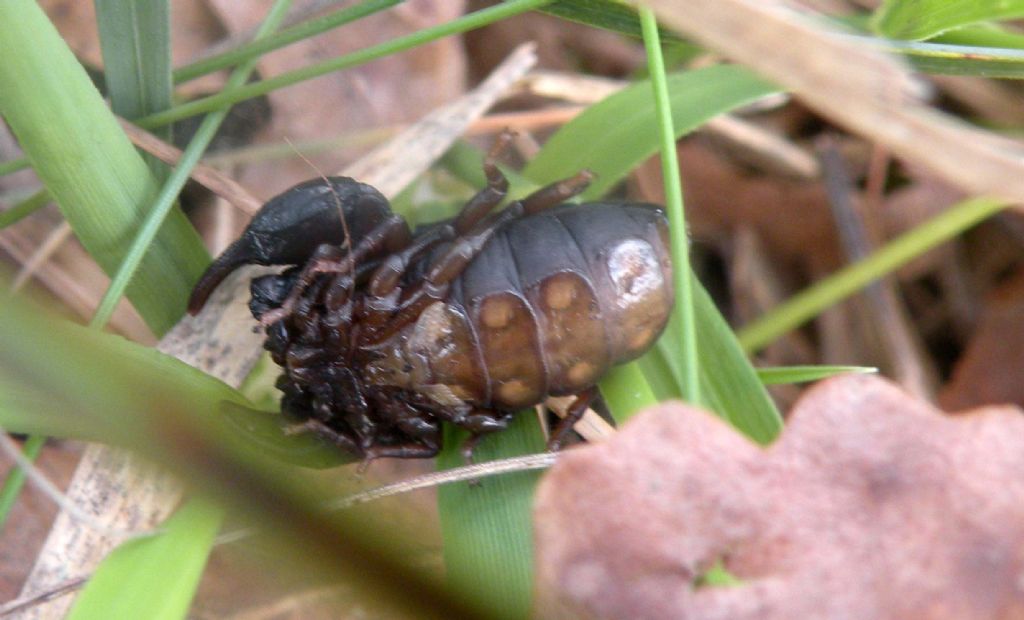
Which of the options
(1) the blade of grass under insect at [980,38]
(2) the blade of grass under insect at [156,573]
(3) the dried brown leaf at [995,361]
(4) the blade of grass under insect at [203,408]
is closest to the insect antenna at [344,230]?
(4) the blade of grass under insect at [203,408]

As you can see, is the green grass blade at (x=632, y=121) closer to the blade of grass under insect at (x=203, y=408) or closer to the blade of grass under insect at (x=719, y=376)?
the blade of grass under insect at (x=719, y=376)

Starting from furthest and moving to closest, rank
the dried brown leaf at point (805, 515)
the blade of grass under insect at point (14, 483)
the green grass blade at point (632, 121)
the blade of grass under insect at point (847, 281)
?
the blade of grass under insect at point (847, 281), the green grass blade at point (632, 121), the blade of grass under insect at point (14, 483), the dried brown leaf at point (805, 515)

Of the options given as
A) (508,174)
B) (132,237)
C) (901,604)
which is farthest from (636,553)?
(508,174)

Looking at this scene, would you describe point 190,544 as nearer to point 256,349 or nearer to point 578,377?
point 256,349

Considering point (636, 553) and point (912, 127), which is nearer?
point (912, 127)

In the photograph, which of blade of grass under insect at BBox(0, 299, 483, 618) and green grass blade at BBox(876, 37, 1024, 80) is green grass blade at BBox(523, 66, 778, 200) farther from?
blade of grass under insect at BBox(0, 299, 483, 618)

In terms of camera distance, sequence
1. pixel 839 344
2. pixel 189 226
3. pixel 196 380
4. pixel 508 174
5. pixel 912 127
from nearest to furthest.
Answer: pixel 912 127 → pixel 196 380 → pixel 189 226 → pixel 508 174 → pixel 839 344
